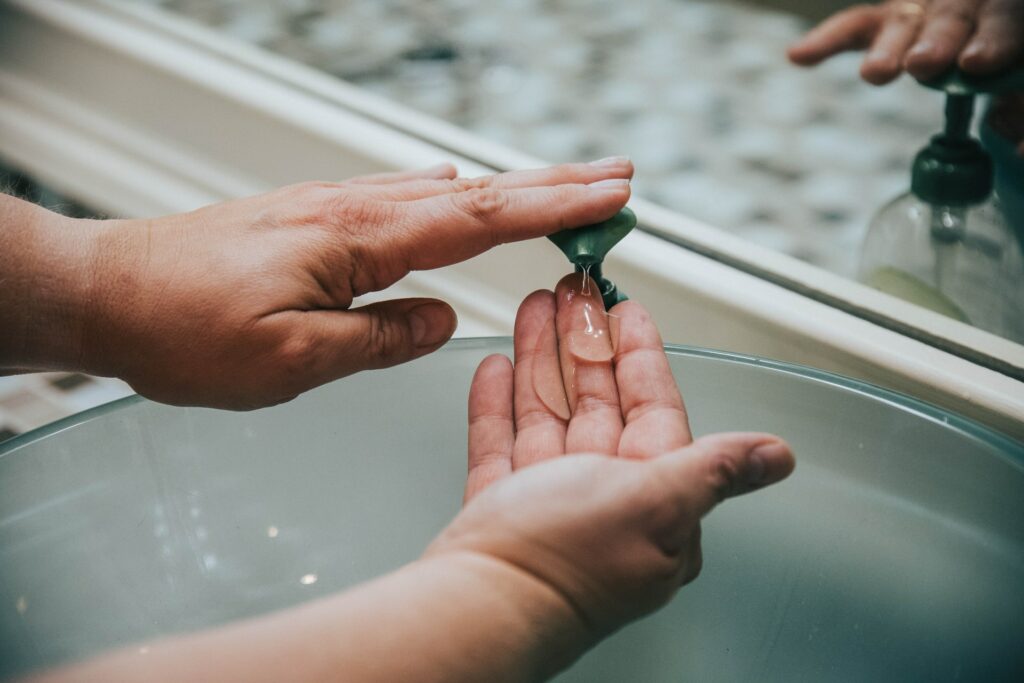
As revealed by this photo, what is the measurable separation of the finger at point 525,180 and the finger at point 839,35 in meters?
0.36

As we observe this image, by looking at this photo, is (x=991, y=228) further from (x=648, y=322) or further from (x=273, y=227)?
(x=273, y=227)

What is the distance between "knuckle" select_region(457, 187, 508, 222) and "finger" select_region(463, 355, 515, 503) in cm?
9

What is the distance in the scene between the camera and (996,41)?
26.5 inches

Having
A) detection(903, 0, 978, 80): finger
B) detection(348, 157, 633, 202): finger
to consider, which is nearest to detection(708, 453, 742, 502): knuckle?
detection(348, 157, 633, 202): finger

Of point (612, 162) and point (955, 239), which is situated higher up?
point (612, 162)

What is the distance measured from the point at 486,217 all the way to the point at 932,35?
0.40 metres

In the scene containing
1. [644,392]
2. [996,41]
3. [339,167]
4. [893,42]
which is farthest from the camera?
[339,167]

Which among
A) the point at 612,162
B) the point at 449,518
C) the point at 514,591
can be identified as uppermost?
the point at 612,162

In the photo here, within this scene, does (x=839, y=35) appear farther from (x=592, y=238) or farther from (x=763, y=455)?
(x=763, y=455)

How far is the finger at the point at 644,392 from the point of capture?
483 mm

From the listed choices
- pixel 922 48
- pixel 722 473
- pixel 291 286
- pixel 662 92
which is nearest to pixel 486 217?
pixel 291 286

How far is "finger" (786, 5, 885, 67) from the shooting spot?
813 mm

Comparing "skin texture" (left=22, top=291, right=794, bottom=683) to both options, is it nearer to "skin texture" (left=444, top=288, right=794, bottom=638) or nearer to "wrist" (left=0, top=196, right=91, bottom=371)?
"skin texture" (left=444, top=288, right=794, bottom=638)

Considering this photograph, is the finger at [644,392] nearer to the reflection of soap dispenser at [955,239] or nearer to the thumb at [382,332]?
the thumb at [382,332]
